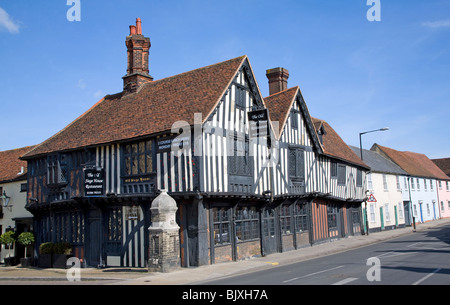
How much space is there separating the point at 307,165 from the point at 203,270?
11.6 meters

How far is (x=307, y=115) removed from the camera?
24.3 meters

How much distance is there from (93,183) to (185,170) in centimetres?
471

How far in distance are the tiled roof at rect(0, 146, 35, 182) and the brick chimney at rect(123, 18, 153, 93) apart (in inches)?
385

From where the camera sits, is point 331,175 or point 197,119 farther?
point 331,175

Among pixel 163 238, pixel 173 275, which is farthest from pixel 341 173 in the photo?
pixel 173 275

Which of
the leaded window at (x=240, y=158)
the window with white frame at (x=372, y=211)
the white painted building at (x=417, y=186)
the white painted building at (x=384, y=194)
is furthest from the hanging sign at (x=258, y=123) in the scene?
the white painted building at (x=417, y=186)

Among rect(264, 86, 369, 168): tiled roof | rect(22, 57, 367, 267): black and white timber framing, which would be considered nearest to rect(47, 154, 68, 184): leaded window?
rect(22, 57, 367, 267): black and white timber framing

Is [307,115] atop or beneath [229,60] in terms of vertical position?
beneath

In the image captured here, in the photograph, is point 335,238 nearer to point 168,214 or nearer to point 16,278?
point 168,214

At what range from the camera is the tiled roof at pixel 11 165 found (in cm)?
2631

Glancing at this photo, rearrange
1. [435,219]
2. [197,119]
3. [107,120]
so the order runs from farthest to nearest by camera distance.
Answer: [435,219]
[107,120]
[197,119]

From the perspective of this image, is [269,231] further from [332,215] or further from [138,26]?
[138,26]

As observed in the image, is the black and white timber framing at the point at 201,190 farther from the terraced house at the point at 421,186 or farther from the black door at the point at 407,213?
the terraced house at the point at 421,186
